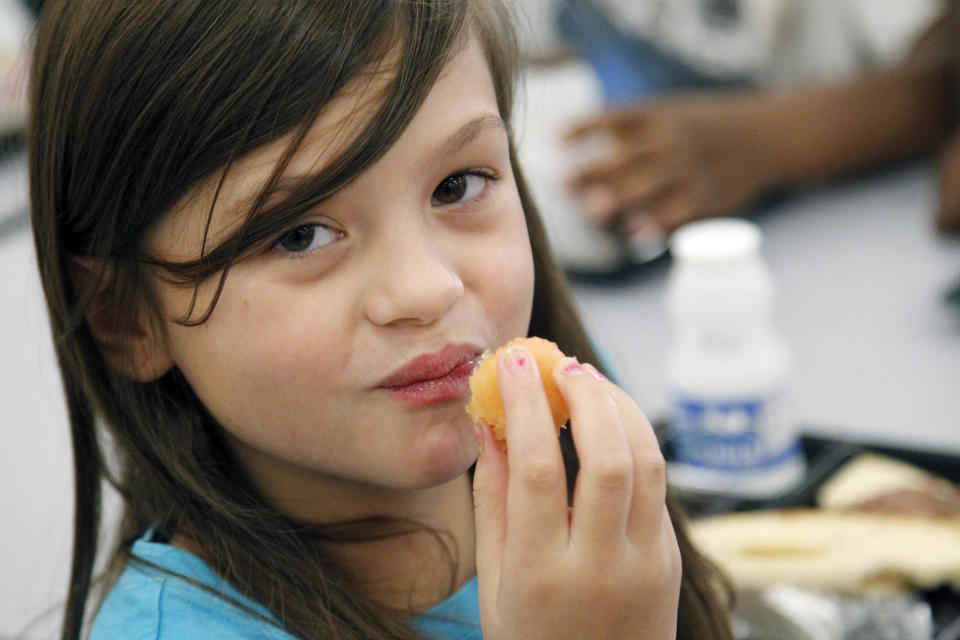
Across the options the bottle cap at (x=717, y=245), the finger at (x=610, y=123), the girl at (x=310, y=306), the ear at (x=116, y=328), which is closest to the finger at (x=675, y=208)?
the finger at (x=610, y=123)

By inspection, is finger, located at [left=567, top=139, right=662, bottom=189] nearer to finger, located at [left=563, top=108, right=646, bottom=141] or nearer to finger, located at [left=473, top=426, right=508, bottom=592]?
finger, located at [left=563, top=108, right=646, bottom=141]

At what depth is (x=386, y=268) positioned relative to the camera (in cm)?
57

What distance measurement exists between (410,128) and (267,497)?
0.26 meters

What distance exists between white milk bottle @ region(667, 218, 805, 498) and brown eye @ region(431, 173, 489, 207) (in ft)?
1.49

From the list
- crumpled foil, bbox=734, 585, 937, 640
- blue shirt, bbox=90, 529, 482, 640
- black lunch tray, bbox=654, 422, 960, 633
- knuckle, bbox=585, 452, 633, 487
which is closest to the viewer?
knuckle, bbox=585, 452, 633, 487

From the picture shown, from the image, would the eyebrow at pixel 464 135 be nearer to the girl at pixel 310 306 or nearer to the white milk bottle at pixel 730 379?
the girl at pixel 310 306

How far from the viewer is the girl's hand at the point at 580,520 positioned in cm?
52

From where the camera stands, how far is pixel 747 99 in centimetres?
172

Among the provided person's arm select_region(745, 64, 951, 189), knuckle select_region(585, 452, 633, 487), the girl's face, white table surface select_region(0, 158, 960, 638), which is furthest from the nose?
→ person's arm select_region(745, 64, 951, 189)

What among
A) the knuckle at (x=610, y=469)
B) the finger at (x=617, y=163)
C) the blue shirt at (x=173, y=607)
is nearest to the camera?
the knuckle at (x=610, y=469)

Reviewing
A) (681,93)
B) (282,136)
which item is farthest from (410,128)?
(681,93)

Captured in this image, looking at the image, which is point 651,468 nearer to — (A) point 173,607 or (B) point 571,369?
(B) point 571,369

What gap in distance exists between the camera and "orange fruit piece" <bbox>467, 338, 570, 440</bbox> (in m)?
0.56

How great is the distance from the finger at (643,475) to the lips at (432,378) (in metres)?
0.09
